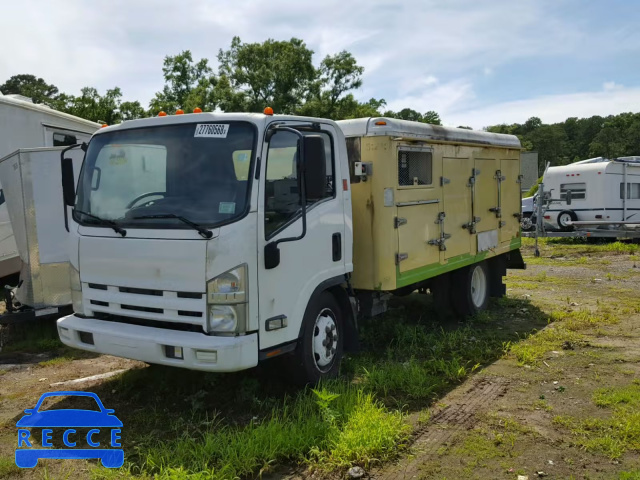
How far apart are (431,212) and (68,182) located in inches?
153

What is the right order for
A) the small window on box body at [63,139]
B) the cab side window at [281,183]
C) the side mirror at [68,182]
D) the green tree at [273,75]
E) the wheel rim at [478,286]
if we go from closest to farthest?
the cab side window at [281,183]
the side mirror at [68,182]
the wheel rim at [478,286]
the small window on box body at [63,139]
the green tree at [273,75]

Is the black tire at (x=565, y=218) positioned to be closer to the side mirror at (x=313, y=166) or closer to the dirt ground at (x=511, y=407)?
the dirt ground at (x=511, y=407)

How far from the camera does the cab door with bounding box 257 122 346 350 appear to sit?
464cm

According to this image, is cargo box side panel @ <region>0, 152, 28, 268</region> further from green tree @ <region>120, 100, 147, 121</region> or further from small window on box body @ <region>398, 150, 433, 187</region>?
green tree @ <region>120, 100, 147, 121</region>

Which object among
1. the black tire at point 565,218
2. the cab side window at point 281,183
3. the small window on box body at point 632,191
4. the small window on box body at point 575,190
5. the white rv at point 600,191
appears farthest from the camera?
the black tire at point 565,218

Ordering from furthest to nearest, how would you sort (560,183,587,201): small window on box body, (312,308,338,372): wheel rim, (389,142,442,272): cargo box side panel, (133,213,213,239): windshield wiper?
(560,183,587,201): small window on box body
(389,142,442,272): cargo box side panel
(312,308,338,372): wheel rim
(133,213,213,239): windshield wiper

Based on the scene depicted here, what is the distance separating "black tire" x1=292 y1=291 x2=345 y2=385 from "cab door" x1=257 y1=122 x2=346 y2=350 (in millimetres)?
153

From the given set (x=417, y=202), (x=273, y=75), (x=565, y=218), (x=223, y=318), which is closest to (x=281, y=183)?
(x=223, y=318)

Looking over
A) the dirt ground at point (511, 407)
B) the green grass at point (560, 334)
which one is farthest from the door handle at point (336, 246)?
the green grass at point (560, 334)

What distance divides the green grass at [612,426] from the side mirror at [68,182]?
460cm

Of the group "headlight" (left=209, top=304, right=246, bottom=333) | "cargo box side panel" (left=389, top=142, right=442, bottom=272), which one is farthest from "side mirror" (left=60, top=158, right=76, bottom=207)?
"cargo box side panel" (left=389, top=142, right=442, bottom=272)

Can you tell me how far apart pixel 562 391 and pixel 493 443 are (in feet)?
4.67

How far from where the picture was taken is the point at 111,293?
4.88 meters

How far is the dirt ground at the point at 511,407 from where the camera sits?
13.3 feet
